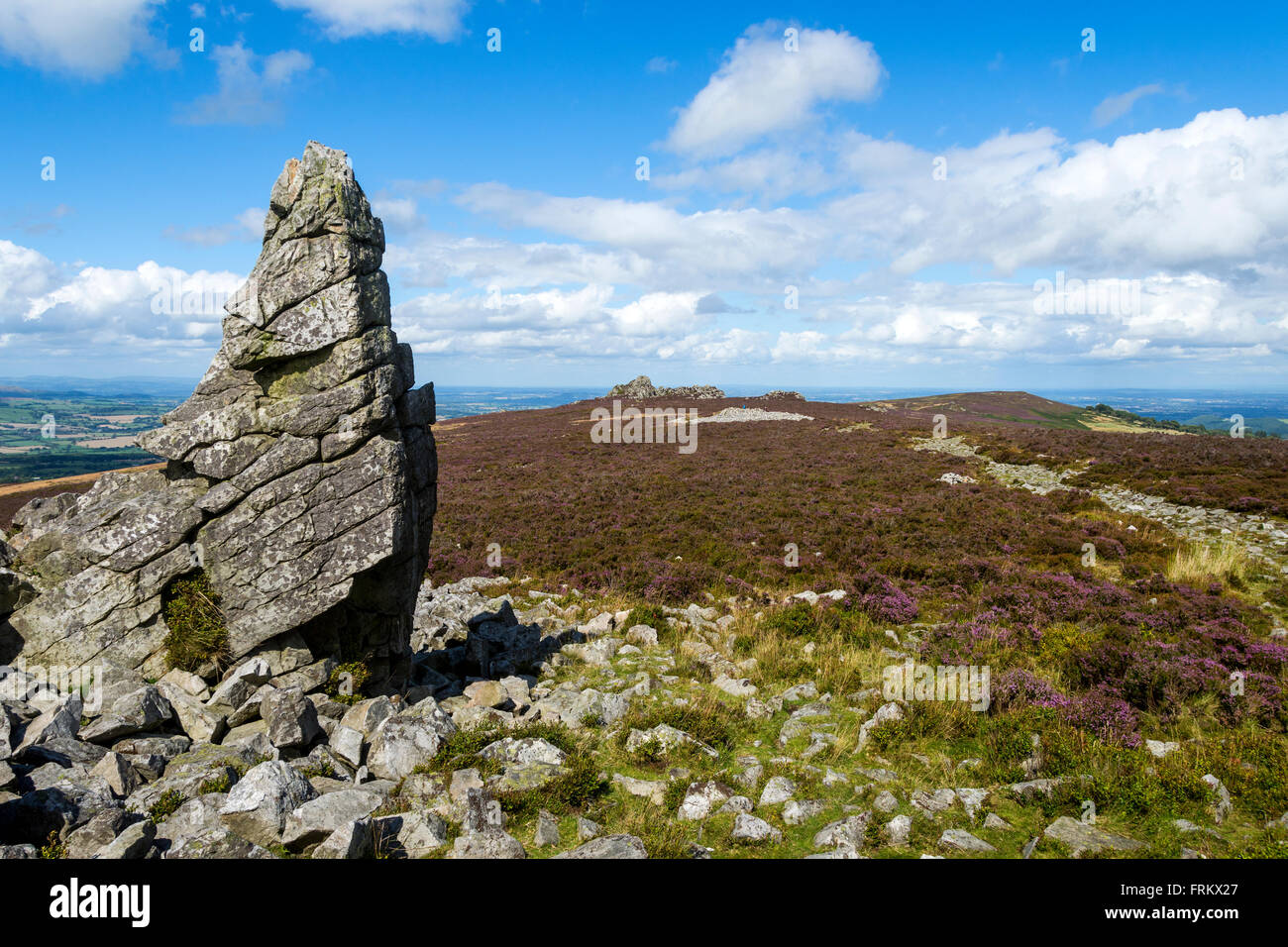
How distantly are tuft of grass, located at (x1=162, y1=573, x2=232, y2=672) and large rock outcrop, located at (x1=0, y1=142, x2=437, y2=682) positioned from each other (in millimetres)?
142

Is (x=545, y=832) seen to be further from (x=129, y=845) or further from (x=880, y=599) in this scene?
(x=880, y=599)

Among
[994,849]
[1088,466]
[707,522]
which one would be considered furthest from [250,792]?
[1088,466]

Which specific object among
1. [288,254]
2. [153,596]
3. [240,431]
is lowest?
[153,596]

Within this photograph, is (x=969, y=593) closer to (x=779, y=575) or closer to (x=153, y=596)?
(x=779, y=575)

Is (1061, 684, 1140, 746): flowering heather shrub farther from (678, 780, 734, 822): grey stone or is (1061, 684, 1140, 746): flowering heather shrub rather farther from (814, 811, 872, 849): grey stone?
(678, 780, 734, 822): grey stone

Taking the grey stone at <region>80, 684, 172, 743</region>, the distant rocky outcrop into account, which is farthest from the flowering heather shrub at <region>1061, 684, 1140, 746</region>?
the distant rocky outcrop

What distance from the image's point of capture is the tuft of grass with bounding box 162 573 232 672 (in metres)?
9.62

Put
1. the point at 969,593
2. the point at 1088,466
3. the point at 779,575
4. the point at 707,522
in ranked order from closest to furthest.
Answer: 1. the point at 969,593
2. the point at 779,575
3. the point at 707,522
4. the point at 1088,466

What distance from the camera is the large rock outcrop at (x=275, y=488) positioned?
32.0 ft

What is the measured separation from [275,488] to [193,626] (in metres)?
2.46

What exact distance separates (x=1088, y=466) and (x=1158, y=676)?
25652mm

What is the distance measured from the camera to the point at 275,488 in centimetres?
1024

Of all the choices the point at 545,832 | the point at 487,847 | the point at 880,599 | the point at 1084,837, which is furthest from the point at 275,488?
the point at 880,599
